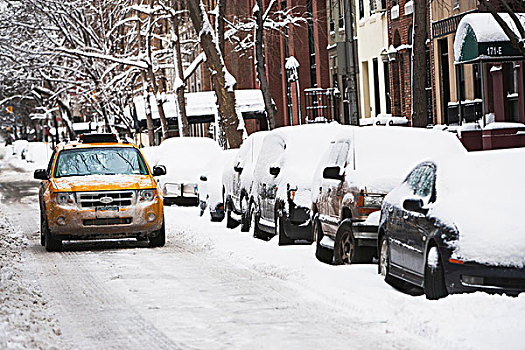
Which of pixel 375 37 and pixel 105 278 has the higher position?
pixel 375 37

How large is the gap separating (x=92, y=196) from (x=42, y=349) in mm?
8331

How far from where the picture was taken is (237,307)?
10.4 metres

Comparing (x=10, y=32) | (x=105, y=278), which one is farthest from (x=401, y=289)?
(x=10, y=32)

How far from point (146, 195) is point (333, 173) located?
440 centimetres

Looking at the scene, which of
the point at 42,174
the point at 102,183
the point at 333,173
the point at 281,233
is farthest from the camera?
the point at 42,174

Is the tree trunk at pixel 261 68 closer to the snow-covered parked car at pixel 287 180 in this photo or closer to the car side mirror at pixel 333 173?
the snow-covered parked car at pixel 287 180

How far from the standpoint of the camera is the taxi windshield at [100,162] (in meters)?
17.5

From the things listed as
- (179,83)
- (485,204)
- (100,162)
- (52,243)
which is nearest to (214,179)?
(100,162)

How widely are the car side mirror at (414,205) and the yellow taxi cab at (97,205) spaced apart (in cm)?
709

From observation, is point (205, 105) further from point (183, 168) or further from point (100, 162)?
point (100, 162)

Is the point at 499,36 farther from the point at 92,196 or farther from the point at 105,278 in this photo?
the point at 105,278

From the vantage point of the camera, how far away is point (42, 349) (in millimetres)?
8211

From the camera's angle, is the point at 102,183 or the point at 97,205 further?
the point at 102,183

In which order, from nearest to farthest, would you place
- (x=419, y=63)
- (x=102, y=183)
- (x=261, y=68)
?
1. (x=102, y=183)
2. (x=419, y=63)
3. (x=261, y=68)
